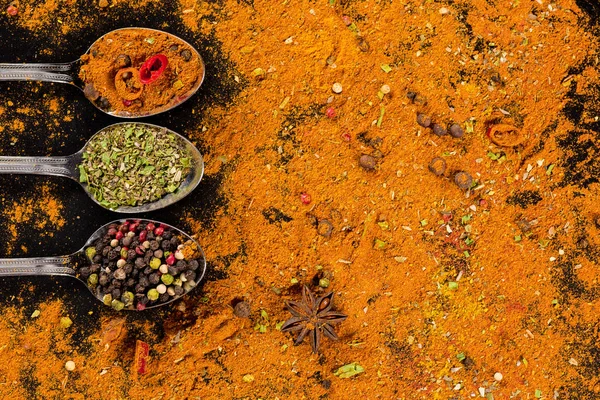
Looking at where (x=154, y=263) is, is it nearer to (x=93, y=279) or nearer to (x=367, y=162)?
(x=93, y=279)

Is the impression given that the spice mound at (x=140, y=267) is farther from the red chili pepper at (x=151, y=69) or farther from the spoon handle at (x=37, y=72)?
the spoon handle at (x=37, y=72)

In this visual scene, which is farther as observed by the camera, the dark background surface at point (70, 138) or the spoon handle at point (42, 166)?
the dark background surface at point (70, 138)

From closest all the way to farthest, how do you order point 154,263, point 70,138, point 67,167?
point 154,263, point 67,167, point 70,138

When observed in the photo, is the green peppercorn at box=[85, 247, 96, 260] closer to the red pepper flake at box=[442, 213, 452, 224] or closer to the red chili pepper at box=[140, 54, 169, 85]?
the red chili pepper at box=[140, 54, 169, 85]

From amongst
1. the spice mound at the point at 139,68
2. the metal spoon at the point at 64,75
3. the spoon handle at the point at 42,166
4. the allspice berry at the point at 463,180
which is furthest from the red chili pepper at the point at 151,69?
the allspice berry at the point at 463,180

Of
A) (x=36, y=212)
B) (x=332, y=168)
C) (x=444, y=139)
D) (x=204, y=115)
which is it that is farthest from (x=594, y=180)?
(x=36, y=212)

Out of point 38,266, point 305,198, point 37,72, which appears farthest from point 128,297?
point 37,72

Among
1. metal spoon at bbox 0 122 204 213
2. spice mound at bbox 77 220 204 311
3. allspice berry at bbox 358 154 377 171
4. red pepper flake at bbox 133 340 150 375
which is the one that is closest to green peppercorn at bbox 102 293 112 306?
spice mound at bbox 77 220 204 311
